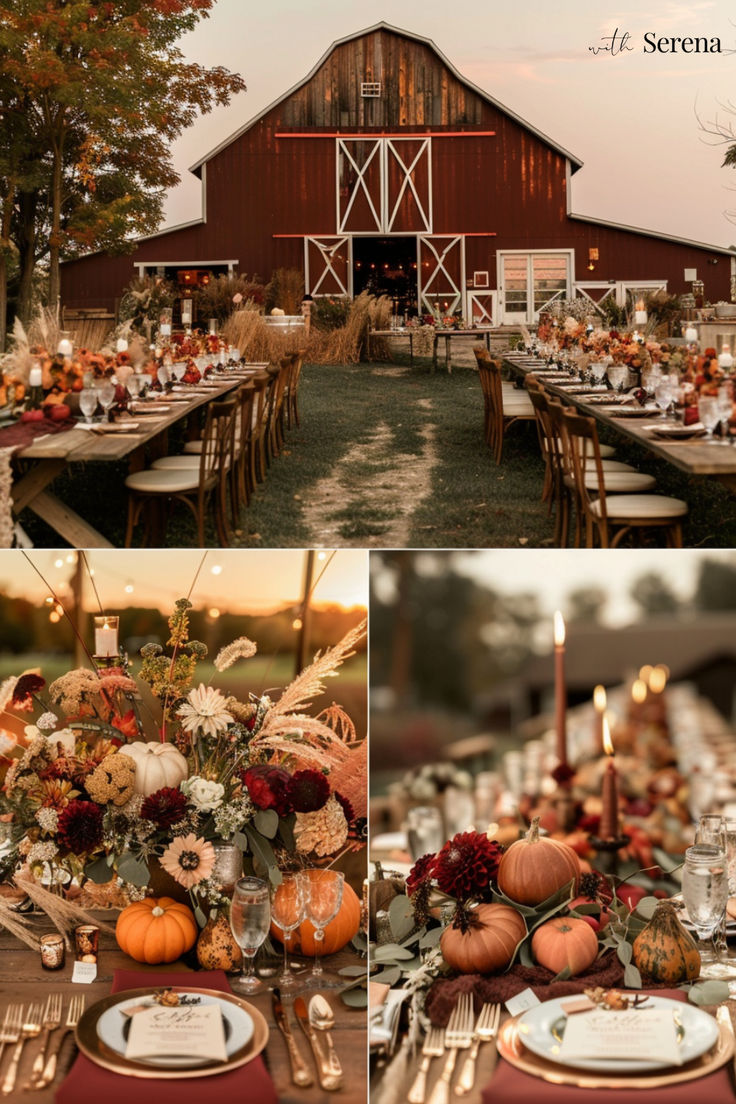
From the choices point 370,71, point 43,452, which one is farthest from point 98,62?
point 43,452

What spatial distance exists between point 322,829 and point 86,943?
578mm

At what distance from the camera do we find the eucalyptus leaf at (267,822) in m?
2.70

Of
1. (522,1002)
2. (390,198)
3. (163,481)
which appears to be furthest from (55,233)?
(522,1002)

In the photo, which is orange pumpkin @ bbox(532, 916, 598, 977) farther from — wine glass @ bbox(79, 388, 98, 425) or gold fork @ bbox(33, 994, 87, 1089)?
wine glass @ bbox(79, 388, 98, 425)

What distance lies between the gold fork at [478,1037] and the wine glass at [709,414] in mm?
2234

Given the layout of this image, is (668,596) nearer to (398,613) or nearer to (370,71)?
(398,613)

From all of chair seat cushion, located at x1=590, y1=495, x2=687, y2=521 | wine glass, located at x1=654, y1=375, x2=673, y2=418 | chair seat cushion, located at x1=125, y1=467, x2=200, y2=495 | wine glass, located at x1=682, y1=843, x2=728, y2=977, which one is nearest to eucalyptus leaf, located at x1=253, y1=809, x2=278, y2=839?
wine glass, located at x1=682, y1=843, x2=728, y2=977

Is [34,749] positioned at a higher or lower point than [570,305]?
lower

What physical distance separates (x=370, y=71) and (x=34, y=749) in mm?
2655

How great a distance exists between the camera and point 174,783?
280 cm

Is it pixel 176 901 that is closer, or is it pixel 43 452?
pixel 176 901

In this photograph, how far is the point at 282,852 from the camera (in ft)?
9.21

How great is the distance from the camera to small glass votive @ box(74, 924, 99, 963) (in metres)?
2.72

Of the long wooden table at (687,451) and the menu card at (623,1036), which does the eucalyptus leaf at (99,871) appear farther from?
the long wooden table at (687,451)
